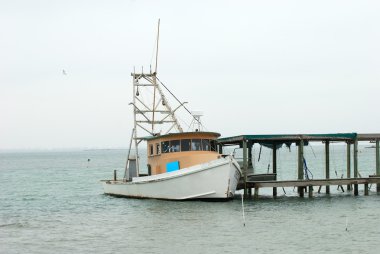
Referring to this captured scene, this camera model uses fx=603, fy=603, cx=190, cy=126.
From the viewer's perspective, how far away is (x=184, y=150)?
35.3 m

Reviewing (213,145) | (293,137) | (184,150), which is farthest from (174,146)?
(293,137)

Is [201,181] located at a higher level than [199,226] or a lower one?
higher

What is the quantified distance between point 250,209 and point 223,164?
111 inches

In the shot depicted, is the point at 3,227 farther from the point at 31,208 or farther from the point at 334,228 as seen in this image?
the point at 334,228

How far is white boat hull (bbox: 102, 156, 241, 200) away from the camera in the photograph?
32750 millimetres

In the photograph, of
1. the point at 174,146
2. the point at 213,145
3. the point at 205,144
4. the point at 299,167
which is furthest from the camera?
the point at 299,167

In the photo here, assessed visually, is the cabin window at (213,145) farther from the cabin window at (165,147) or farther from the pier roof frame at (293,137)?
the cabin window at (165,147)

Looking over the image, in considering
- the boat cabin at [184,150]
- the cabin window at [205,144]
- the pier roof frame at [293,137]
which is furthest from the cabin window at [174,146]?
the pier roof frame at [293,137]

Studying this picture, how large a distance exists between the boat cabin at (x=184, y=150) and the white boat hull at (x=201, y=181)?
1.08m

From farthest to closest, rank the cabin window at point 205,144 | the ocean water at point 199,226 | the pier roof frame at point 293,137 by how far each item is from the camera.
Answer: the pier roof frame at point 293,137, the cabin window at point 205,144, the ocean water at point 199,226

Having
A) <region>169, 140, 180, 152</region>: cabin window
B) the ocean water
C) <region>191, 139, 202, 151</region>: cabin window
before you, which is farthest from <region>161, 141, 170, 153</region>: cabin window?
the ocean water

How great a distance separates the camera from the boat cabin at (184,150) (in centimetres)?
3481

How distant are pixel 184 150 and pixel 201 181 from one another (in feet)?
9.17

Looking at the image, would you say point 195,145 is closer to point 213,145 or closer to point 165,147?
point 213,145
